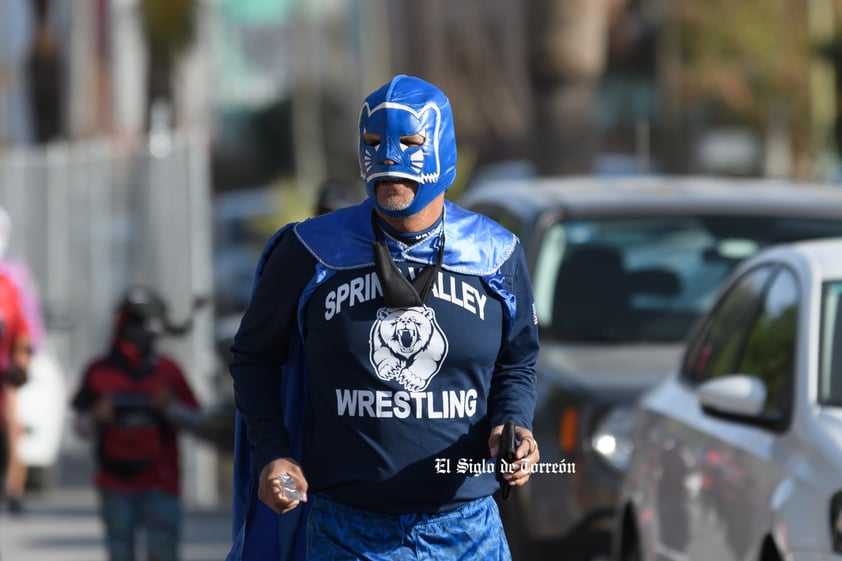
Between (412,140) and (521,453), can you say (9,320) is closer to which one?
(412,140)

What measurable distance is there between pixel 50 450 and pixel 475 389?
10.9 metres

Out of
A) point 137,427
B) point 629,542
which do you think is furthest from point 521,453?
point 137,427

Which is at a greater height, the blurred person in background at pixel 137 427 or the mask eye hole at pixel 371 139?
the mask eye hole at pixel 371 139

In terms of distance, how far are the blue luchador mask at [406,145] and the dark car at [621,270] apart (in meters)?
3.65

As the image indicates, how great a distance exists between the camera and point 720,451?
6613mm

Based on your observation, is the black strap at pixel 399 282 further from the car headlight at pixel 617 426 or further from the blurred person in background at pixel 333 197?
the blurred person in background at pixel 333 197

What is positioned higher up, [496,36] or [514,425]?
[496,36]

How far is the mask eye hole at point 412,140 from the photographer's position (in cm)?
466

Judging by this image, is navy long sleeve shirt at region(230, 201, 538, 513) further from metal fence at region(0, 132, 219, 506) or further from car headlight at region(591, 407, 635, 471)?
metal fence at region(0, 132, 219, 506)

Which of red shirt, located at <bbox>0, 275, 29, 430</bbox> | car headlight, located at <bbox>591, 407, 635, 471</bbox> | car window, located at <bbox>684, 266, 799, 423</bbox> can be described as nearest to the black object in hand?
car window, located at <bbox>684, 266, 799, 423</bbox>

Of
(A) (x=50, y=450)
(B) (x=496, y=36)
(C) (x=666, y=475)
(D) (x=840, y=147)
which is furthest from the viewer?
(B) (x=496, y=36)

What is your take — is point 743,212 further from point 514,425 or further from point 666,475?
point 514,425

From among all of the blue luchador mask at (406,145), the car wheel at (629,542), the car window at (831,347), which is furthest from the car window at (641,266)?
the blue luchador mask at (406,145)

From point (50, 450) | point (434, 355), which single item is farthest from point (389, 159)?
point (50, 450)
